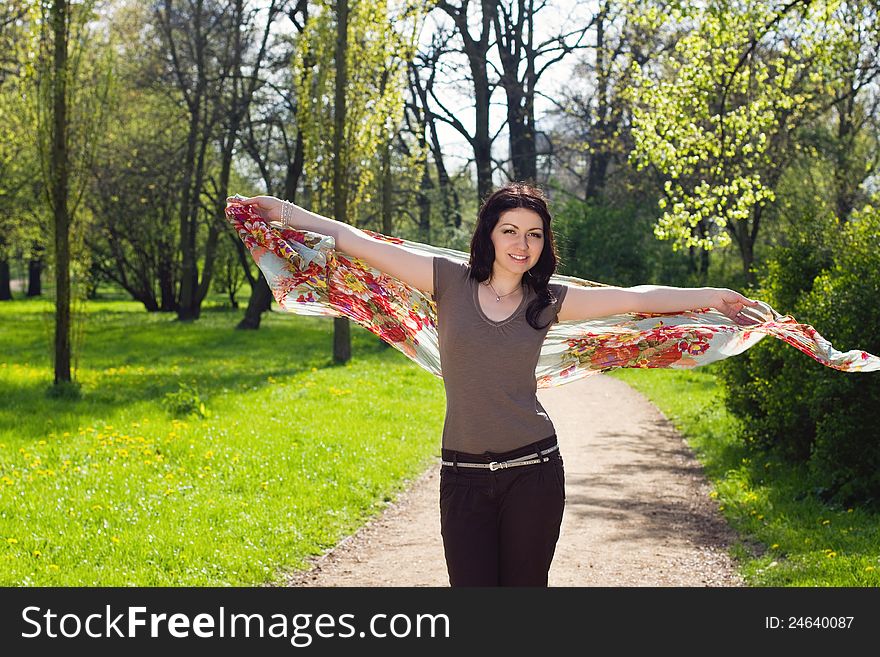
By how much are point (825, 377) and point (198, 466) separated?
602cm

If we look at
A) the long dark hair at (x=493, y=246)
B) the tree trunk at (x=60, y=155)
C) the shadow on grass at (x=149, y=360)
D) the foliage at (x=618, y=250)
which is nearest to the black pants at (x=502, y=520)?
the long dark hair at (x=493, y=246)

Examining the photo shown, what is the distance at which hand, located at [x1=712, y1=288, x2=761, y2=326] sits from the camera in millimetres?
4543

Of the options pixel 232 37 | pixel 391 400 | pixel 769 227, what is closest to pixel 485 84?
pixel 232 37

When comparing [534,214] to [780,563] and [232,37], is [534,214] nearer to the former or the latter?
[780,563]

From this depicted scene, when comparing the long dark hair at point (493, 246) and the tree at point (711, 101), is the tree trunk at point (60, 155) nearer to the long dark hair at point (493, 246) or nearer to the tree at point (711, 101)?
the tree at point (711, 101)

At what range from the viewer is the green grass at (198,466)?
23.3ft

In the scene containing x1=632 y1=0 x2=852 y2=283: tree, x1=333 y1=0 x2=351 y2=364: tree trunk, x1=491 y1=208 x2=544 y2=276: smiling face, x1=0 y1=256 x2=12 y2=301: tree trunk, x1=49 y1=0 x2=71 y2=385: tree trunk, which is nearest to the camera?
x1=491 y1=208 x2=544 y2=276: smiling face

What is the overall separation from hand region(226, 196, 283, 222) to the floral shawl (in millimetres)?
38

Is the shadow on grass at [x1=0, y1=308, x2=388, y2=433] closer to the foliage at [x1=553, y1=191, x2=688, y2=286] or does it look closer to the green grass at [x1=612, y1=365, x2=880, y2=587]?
the foliage at [x1=553, y1=191, x2=688, y2=286]

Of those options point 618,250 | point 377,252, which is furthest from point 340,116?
point 377,252

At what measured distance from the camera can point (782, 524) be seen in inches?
328

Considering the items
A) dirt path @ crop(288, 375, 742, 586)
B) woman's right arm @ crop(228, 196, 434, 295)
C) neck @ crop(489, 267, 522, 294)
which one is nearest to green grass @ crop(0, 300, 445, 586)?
dirt path @ crop(288, 375, 742, 586)

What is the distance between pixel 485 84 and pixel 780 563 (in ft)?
94.5

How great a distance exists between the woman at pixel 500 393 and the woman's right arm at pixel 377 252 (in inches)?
0.4
